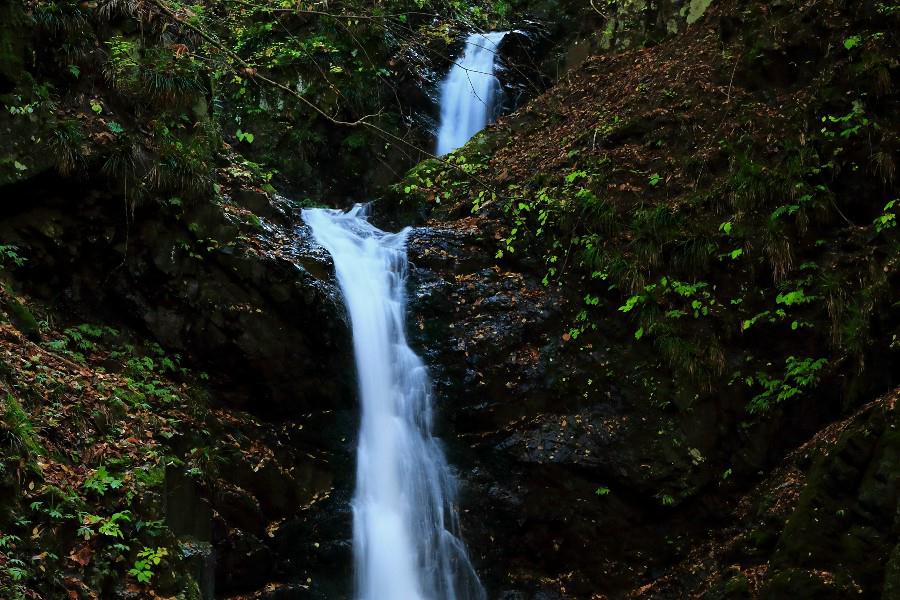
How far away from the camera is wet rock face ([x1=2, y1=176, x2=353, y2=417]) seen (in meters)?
6.87

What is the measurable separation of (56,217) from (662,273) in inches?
272

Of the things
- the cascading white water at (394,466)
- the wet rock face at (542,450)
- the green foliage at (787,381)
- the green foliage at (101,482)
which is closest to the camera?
the green foliage at (101,482)

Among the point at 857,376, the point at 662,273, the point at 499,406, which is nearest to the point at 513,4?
the point at 662,273

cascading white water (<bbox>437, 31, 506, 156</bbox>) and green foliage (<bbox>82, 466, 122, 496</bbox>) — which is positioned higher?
cascading white water (<bbox>437, 31, 506, 156</bbox>)

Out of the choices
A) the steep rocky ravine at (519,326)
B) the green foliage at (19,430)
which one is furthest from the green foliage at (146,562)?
the green foliage at (19,430)

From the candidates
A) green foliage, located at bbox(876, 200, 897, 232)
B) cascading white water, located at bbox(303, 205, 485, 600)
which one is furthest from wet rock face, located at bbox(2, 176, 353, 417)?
green foliage, located at bbox(876, 200, 897, 232)

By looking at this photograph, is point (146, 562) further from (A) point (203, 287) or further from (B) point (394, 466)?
(A) point (203, 287)

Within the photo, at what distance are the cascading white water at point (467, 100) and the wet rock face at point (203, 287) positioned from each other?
6925mm

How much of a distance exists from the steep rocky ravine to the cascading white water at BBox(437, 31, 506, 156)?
525 centimetres

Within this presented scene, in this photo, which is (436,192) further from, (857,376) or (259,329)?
(857,376)

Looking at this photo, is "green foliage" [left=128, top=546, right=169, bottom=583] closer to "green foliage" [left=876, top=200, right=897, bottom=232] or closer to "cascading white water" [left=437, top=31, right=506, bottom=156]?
"green foliage" [left=876, top=200, right=897, bottom=232]

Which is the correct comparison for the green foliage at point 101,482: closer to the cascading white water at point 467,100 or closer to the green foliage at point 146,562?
the green foliage at point 146,562

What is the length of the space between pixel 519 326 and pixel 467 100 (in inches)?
310

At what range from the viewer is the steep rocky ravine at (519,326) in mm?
5812
